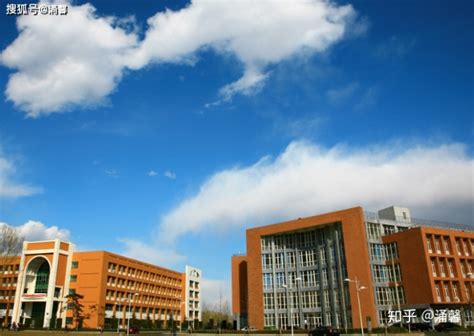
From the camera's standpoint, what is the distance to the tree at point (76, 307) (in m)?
84.6

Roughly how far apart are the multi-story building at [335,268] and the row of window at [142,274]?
110ft

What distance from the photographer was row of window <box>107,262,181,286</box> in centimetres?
9938

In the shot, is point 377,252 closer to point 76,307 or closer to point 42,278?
point 76,307

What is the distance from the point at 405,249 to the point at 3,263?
3219 inches

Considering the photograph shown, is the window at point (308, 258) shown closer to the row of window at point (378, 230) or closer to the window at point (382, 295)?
the row of window at point (378, 230)

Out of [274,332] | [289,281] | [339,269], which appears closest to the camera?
[274,332]

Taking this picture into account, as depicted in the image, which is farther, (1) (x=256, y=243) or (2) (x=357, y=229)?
(1) (x=256, y=243)

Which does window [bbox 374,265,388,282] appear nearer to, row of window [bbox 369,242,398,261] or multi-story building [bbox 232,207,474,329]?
multi-story building [bbox 232,207,474,329]

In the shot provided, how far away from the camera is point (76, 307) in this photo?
83250mm

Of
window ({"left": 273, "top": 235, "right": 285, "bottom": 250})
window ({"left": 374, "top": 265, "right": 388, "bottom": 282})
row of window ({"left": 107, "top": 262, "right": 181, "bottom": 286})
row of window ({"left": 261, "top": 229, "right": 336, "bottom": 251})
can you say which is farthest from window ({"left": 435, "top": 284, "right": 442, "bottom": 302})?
row of window ({"left": 107, "top": 262, "right": 181, "bottom": 286})

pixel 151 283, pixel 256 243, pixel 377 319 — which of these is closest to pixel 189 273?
pixel 151 283

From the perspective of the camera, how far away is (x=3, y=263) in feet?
297

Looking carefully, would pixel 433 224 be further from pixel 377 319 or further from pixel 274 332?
pixel 274 332

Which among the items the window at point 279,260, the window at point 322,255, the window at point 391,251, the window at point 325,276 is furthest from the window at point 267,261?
the window at point 391,251
